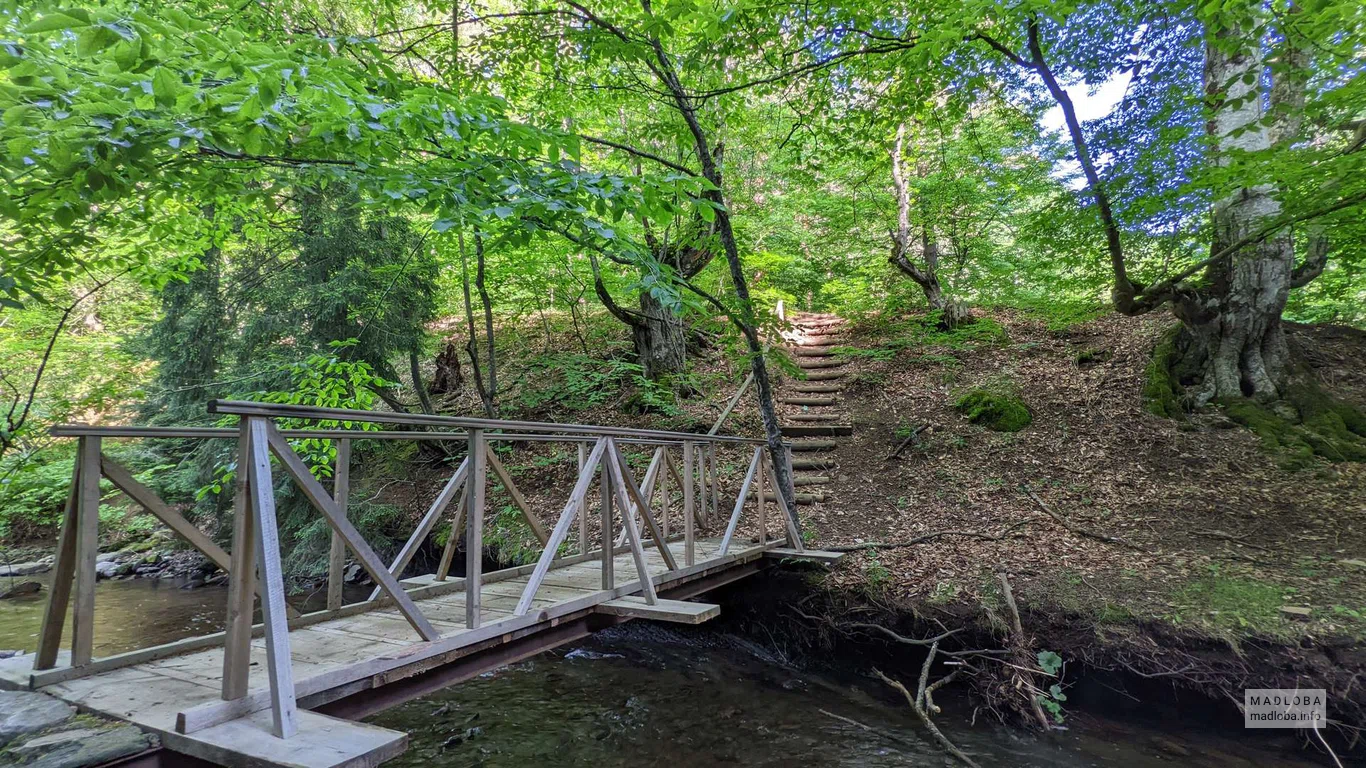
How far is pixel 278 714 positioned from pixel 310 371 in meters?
5.23

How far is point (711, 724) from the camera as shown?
4.97m

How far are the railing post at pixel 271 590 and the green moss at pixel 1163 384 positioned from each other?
9.96 meters

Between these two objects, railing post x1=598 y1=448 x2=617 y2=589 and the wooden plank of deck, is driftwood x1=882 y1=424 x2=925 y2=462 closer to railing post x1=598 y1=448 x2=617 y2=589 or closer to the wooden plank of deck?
the wooden plank of deck

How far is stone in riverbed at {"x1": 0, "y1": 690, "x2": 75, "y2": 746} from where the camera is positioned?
2068mm

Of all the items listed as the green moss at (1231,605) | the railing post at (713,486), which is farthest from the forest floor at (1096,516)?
the railing post at (713,486)

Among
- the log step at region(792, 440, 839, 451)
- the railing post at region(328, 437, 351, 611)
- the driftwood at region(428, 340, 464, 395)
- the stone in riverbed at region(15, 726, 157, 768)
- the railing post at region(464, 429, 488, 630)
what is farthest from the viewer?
the driftwood at region(428, 340, 464, 395)

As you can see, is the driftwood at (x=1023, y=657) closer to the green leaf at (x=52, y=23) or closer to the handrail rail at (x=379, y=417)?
the handrail rail at (x=379, y=417)

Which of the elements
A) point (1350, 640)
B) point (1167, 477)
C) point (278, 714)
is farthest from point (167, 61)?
point (1167, 477)

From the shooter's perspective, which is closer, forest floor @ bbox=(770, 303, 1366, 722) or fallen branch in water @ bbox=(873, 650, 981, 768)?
fallen branch in water @ bbox=(873, 650, 981, 768)

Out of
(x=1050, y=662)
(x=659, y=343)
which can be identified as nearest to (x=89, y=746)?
(x=1050, y=662)

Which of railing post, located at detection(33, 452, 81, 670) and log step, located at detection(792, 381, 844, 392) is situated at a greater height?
log step, located at detection(792, 381, 844, 392)

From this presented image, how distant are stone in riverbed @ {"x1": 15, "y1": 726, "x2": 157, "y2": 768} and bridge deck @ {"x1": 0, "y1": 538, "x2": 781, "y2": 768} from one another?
53 millimetres

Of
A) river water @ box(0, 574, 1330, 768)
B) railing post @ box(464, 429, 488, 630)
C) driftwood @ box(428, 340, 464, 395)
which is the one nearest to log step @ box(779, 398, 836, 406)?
river water @ box(0, 574, 1330, 768)

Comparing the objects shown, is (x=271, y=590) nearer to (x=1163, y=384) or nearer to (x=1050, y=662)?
(x=1050, y=662)
